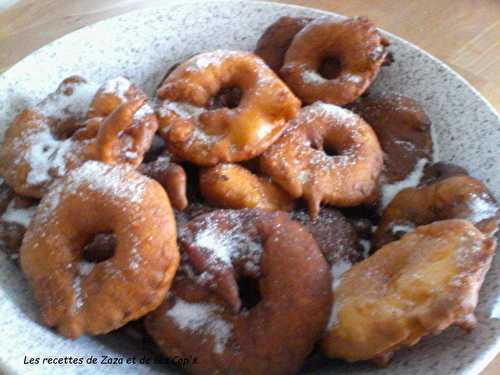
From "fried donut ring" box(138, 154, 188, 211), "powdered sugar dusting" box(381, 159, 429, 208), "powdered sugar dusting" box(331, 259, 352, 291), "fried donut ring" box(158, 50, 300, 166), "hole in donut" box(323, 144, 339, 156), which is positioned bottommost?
"powdered sugar dusting" box(381, 159, 429, 208)

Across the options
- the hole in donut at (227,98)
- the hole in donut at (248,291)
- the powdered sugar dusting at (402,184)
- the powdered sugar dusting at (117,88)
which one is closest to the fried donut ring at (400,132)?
the powdered sugar dusting at (402,184)

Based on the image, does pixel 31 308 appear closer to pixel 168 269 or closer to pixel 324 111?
pixel 168 269

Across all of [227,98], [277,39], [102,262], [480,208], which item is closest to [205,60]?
[227,98]

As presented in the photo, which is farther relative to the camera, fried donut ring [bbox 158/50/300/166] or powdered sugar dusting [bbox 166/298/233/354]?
fried donut ring [bbox 158/50/300/166]

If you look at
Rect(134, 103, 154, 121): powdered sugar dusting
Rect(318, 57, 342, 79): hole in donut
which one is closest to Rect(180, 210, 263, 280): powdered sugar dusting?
Rect(134, 103, 154, 121): powdered sugar dusting

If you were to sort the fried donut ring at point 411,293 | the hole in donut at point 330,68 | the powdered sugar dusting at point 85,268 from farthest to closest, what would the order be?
the hole in donut at point 330,68 → the powdered sugar dusting at point 85,268 → the fried donut ring at point 411,293

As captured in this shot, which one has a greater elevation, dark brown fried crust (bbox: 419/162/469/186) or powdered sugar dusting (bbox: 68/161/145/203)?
powdered sugar dusting (bbox: 68/161/145/203)

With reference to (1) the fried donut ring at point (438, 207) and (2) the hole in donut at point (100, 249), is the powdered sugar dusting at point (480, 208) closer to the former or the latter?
(1) the fried donut ring at point (438, 207)

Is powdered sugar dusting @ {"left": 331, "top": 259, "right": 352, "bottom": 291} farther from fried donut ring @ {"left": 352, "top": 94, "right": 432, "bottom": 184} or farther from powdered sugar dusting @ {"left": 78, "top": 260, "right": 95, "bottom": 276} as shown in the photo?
powdered sugar dusting @ {"left": 78, "top": 260, "right": 95, "bottom": 276}
